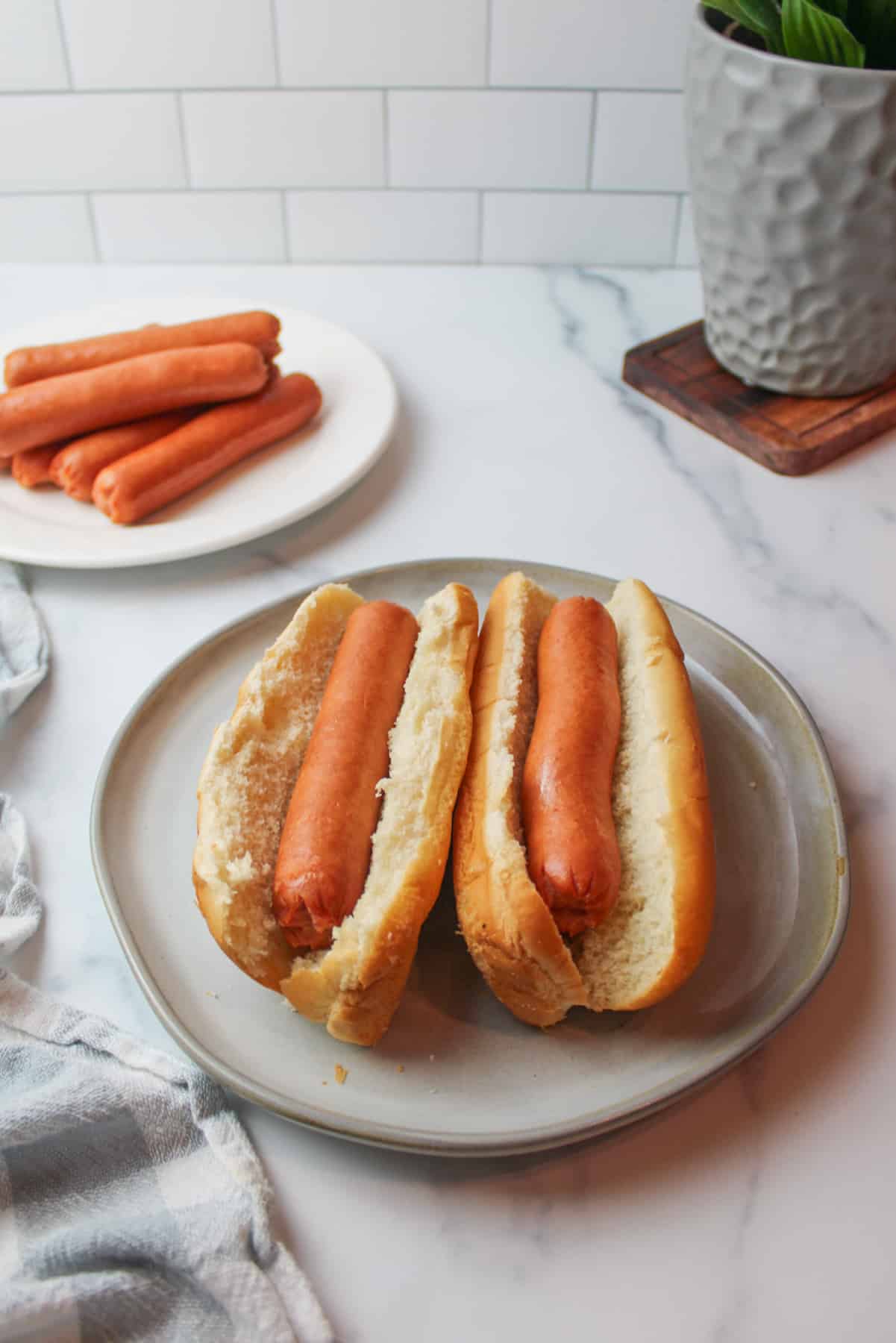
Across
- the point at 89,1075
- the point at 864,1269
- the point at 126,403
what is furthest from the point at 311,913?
the point at 126,403

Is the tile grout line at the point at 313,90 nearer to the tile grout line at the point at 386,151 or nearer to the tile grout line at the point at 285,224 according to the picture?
the tile grout line at the point at 386,151

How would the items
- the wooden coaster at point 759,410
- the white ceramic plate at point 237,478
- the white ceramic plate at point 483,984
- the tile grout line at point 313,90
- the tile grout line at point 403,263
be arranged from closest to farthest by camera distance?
1. the white ceramic plate at point 483,984
2. the white ceramic plate at point 237,478
3. the wooden coaster at point 759,410
4. the tile grout line at point 313,90
5. the tile grout line at point 403,263

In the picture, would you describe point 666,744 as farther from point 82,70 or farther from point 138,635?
point 82,70

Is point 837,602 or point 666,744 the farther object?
point 837,602

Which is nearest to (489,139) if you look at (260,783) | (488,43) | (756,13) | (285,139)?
(488,43)

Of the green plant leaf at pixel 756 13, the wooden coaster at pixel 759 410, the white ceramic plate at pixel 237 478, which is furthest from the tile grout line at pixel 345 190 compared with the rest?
the green plant leaf at pixel 756 13

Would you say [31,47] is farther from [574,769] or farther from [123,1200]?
[123,1200]
